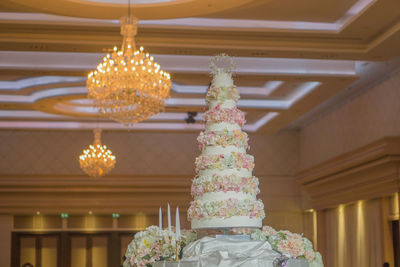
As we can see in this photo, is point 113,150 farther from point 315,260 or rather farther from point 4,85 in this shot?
point 315,260

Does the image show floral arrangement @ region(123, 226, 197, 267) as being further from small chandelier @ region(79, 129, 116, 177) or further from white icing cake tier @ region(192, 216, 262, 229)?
small chandelier @ region(79, 129, 116, 177)

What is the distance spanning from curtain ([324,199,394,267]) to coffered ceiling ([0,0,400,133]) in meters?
2.74

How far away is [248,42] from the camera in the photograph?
1059cm

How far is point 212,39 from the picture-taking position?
10523 mm

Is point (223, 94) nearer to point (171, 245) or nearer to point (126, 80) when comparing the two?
point (171, 245)

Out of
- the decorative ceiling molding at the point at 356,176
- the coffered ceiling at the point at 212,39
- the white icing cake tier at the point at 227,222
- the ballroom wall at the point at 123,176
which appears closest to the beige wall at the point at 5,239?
the ballroom wall at the point at 123,176

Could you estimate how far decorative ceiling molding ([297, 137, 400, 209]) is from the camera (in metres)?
12.2

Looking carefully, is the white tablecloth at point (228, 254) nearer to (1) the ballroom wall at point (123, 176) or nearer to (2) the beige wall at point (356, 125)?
(2) the beige wall at point (356, 125)

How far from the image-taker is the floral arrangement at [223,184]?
16.0 feet

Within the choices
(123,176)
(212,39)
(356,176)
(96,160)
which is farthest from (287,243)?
(123,176)

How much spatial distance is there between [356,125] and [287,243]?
1027 centimetres

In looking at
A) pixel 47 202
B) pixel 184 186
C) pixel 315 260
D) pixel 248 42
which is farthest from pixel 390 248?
pixel 47 202

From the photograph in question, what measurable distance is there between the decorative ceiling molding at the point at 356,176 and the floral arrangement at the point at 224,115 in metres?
7.68

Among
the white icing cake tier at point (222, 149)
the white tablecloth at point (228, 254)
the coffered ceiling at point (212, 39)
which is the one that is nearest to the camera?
the white tablecloth at point (228, 254)
